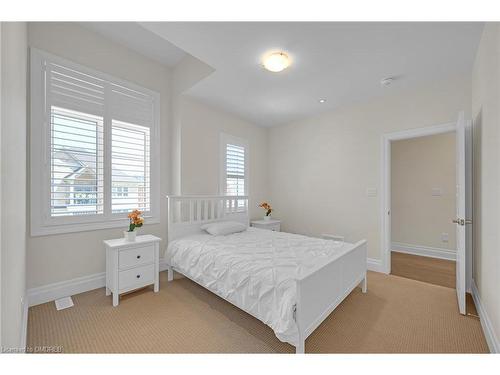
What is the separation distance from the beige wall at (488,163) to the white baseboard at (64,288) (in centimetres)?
370

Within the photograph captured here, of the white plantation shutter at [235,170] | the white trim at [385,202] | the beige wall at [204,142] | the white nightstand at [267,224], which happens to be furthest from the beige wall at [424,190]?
the white plantation shutter at [235,170]

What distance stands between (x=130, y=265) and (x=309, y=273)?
6.25 feet

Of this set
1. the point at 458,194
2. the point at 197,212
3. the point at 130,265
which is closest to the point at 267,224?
the point at 197,212

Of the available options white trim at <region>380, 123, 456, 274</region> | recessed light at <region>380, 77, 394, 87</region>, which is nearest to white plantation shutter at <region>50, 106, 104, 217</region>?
recessed light at <region>380, 77, 394, 87</region>

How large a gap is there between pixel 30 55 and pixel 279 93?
9.20 ft

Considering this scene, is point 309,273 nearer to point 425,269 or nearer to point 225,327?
point 225,327

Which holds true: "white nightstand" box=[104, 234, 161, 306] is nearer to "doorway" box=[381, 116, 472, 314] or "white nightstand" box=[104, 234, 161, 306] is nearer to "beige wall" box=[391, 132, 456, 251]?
"doorway" box=[381, 116, 472, 314]

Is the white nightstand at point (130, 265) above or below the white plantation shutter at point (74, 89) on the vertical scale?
below

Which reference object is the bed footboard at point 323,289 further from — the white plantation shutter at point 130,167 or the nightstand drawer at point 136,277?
the white plantation shutter at point 130,167

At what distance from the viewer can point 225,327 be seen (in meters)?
1.85

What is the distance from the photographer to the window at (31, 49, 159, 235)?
222cm

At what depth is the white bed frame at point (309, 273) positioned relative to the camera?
145 centimetres

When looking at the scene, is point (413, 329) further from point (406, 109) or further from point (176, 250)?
point (406, 109)

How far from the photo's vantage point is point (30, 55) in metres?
2.18
